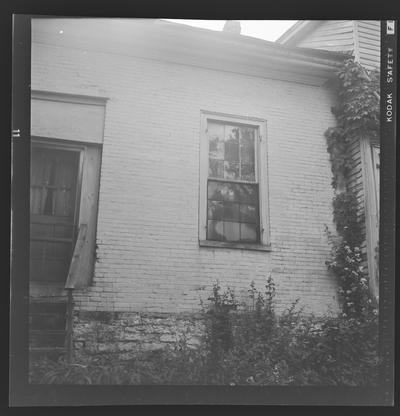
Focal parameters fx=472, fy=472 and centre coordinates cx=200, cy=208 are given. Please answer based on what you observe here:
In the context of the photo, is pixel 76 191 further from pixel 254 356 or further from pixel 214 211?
pixel 254 356

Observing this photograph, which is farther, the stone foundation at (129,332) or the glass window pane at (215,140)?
the glass window pane at (215,140)

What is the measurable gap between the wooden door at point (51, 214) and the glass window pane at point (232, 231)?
124cm

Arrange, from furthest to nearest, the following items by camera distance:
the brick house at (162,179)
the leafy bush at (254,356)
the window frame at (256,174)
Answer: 1. the window frame at (256,174)
2. the brick house at (162,179)
3. the leafy bush at (254,356)

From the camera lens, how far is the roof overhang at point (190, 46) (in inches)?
150

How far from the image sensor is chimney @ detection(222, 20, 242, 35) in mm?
3842

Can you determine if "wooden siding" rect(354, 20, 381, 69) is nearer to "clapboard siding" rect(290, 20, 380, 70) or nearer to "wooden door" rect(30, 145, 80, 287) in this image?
"clapboard siding" rect(290, 20, 380, 70)

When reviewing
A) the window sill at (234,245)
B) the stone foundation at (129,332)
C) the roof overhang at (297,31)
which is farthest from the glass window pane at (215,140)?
the stone foundation at (129,332)

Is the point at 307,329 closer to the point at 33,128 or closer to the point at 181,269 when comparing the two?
the point at 181,269

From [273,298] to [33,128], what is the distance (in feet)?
7.73

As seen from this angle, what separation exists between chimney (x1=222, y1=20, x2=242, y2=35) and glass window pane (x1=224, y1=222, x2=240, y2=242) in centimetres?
163

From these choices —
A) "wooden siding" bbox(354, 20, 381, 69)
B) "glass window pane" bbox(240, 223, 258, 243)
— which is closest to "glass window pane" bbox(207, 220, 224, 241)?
"glass window pane" bbox(240, 223, 258, 243)

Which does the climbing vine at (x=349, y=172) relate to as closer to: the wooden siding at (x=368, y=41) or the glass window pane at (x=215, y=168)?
the wooden siding at (x=368, y=41)

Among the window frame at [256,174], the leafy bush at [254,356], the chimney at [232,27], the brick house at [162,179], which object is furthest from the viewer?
the window frame at [256,174]

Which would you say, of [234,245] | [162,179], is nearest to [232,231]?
[234,245]
